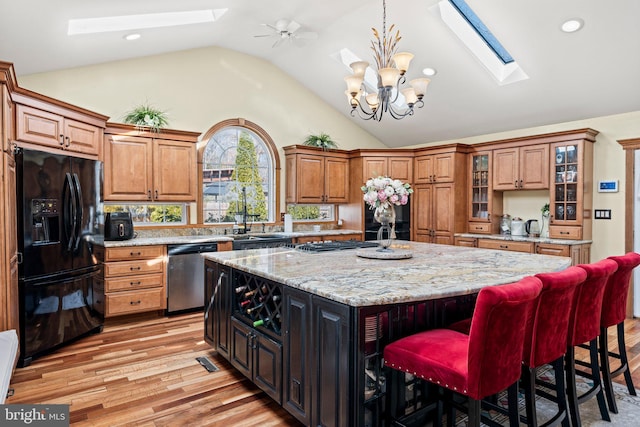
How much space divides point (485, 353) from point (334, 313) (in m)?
0.68

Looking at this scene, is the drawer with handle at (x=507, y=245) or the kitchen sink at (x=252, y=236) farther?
the kitchen sink at (x=252, y=236)

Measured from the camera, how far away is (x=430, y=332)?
2051mm

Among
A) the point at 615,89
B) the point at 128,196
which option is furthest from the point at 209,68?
the point at 615,89

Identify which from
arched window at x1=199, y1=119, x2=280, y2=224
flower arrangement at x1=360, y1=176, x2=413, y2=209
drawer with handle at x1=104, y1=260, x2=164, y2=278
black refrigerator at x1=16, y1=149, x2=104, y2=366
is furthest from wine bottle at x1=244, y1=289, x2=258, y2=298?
arched window at x1=199, y1=119, x2=280, y2=224

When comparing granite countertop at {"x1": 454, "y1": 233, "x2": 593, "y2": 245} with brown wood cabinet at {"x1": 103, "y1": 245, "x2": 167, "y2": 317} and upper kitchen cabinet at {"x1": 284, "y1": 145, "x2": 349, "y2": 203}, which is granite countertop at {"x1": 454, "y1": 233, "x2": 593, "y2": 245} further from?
brown wood cabinet at {"x1": 103, "y1": 245, "x2": 167, "y2": 317}

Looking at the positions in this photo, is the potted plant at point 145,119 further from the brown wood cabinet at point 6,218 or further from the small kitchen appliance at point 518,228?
the small kitchen appliance at point 518,228

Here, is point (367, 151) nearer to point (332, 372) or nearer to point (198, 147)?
point (198, 147)

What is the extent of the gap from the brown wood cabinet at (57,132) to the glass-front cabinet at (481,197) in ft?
16.5

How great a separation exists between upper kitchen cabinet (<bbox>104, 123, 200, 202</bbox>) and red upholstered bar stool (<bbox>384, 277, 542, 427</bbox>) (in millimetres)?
3780

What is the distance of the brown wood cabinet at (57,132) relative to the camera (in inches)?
126

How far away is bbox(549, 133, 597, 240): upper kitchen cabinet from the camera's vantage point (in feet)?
15.7

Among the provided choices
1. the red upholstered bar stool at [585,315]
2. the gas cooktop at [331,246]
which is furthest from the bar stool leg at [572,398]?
the gas cooktop at [331,246]

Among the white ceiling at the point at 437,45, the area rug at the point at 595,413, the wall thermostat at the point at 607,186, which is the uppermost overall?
the white ceiling at the point at 437,45

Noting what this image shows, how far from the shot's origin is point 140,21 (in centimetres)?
390
